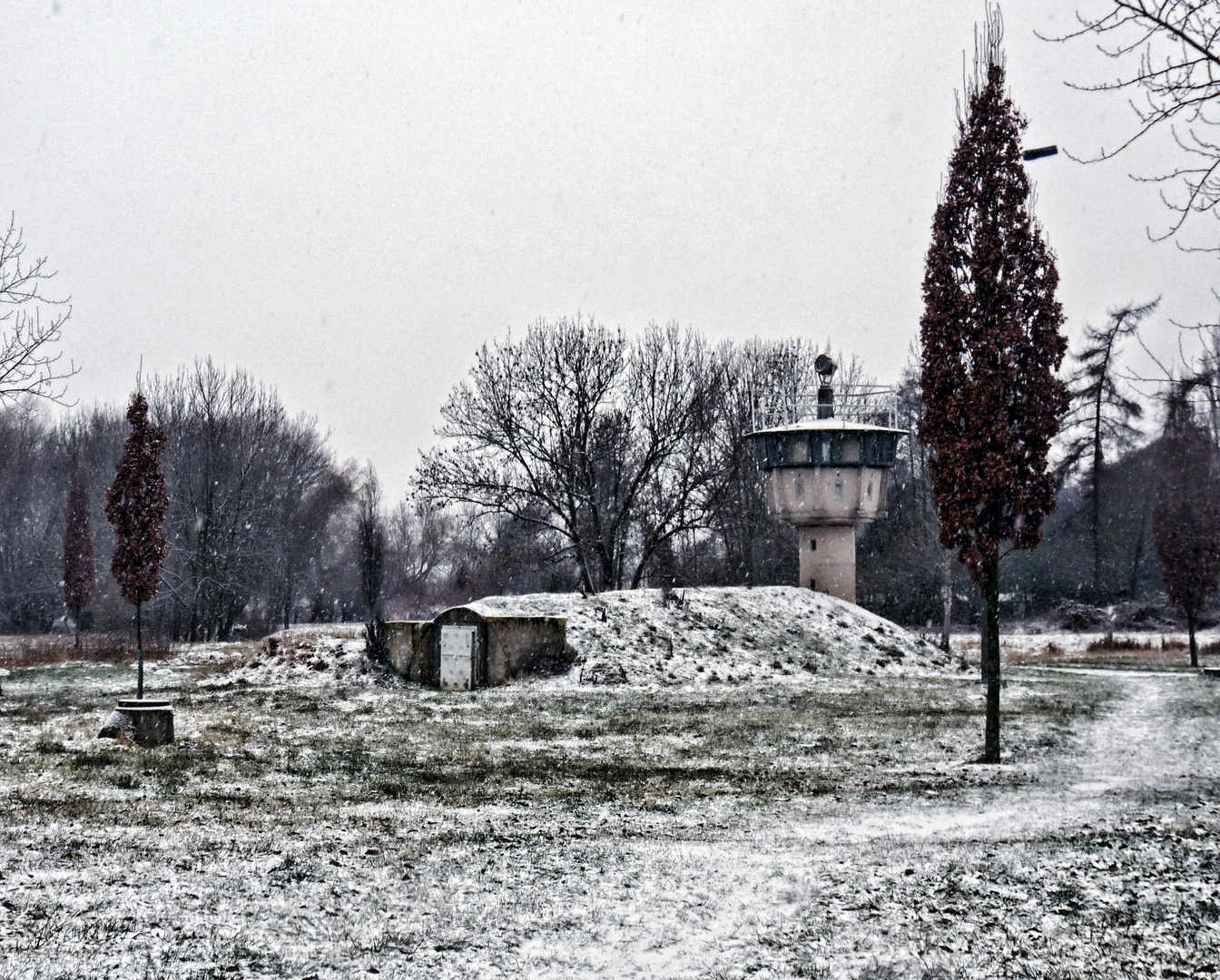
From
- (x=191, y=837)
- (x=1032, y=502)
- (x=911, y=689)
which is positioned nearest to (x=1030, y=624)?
(x=911, y=689)

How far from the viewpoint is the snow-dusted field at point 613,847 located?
6.12 metres

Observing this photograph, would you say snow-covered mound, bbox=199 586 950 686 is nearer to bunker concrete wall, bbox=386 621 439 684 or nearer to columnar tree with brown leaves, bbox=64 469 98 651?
bunker concrete wall, bbox=386 621 439 684

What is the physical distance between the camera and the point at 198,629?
49.1 m

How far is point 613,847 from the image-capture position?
8797 mm

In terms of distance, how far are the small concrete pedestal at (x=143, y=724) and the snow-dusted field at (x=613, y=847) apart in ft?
1.47

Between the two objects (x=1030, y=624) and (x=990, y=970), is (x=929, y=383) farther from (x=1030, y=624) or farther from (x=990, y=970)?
(x=1030, y=624)

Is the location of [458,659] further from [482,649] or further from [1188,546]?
[1188,546]

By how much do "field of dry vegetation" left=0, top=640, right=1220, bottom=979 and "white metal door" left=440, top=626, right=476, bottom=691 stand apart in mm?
7880

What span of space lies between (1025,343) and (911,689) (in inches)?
479

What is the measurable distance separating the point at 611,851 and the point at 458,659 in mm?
17318

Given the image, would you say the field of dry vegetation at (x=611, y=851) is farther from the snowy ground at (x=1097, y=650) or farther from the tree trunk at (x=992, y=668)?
the snowy ground at (x=1097, y=650)

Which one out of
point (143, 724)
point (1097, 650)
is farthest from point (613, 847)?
point (1097, 650)

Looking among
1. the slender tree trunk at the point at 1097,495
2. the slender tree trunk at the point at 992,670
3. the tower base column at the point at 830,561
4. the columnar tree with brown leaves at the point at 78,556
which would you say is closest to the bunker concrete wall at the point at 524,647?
the slender tree trunk at the point at 992,670

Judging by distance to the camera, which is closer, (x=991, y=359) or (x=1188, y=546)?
(x=991, y=359)
